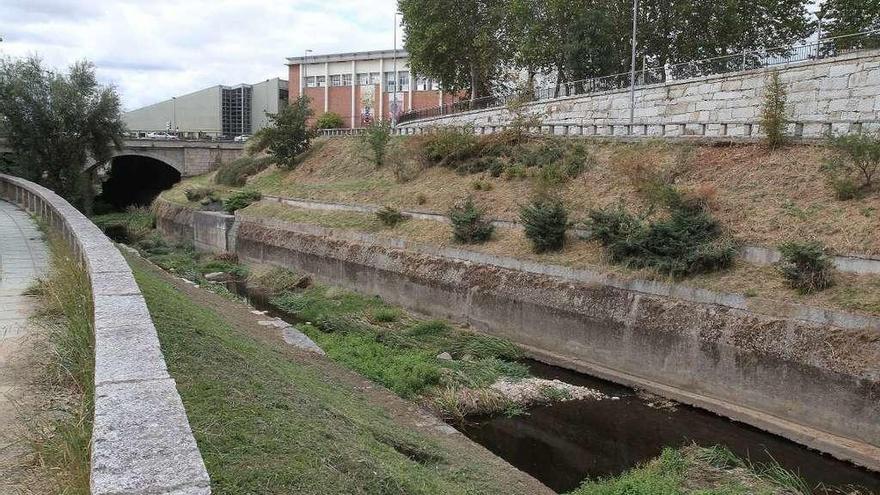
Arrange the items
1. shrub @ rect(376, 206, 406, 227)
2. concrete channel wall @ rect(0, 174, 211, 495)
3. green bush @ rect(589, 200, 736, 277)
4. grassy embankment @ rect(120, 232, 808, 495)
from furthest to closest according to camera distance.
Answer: shrub @ rect(376, 206, 406, 227) < green bush @ rect(589, 200, 736, 277) < grassy embankment @ rect(120, 232, 808, 495) < concrete channel wall @ rect(0, 174, 211, 495)

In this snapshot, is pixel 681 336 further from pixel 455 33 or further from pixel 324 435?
pixel 455 33

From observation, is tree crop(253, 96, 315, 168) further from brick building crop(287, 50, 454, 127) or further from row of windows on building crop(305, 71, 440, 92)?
row of windows on building crop(305, 71, 440, 92)

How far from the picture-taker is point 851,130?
17797mm

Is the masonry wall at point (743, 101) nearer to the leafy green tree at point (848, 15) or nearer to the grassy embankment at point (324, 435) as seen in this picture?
the leafy green tree at point (848, 15)

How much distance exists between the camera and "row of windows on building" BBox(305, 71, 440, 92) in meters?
77.7

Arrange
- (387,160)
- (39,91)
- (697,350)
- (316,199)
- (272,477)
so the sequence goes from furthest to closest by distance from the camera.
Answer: (39,91), (387,160), (316,199), (697,350), (272,477)

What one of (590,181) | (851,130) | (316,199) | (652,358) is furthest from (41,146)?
(851,130)

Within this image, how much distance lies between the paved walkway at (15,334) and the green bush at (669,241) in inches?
502

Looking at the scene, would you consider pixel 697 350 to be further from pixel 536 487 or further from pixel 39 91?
pixel 39 91

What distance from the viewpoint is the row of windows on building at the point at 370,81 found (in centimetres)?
7769

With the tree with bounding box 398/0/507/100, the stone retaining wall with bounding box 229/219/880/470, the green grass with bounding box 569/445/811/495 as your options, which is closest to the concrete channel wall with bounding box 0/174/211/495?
the green grass with bounding box 569/445/811/495

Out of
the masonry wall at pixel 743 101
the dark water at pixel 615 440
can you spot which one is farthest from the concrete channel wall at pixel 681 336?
the masonry wall at pixel 743 101

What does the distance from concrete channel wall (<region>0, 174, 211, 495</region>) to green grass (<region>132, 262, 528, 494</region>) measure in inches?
18.6

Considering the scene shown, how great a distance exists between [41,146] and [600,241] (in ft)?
118
